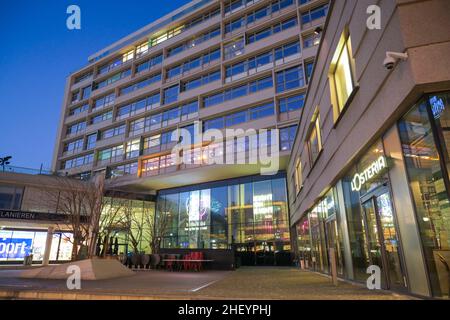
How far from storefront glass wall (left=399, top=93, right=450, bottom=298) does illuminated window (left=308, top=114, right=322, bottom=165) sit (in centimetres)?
637

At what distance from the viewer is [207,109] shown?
101ft

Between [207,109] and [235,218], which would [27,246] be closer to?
[235,218]

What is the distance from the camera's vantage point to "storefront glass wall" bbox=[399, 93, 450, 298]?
464 centimetres

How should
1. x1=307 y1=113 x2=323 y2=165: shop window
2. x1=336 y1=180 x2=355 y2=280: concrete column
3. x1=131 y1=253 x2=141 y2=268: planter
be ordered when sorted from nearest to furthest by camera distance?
x1=336 y1=180 x2=355 y2=280: concrete column, x1=307 y1=113 x2=323 y2=165: shop window, x1=131 y1=253 x2=141 y2=268: planter

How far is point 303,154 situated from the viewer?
642 inches

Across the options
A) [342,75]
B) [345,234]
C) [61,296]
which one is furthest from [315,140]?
[61,296]

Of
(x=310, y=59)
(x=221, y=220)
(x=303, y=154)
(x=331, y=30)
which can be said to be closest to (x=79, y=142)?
(x=221, y=220)

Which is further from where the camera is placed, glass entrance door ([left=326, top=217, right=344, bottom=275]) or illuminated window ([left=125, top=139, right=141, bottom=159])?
A: illuminated window ([left=125, top=139, right=141, bottom=159])

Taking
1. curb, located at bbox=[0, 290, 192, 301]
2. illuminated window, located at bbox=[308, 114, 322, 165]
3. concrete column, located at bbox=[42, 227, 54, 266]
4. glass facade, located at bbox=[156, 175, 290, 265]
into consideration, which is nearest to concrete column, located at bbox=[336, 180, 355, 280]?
illuminated window, located at bbox=[308, 114, 322, 165]

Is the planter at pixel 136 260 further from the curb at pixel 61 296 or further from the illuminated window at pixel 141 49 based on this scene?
the illuminated window at pixel 141 49

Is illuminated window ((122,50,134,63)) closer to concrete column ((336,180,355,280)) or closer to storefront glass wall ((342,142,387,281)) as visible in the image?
concrete column ((336,180,355,280))

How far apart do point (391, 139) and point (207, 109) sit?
25.6m

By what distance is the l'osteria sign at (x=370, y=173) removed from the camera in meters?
6.39
